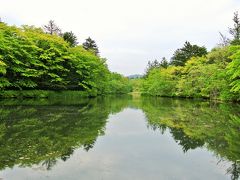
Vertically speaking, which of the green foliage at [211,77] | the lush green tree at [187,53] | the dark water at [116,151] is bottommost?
the dark water at [116,151]

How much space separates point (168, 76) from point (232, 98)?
24464 mm

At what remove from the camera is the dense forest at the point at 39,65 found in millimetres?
37031

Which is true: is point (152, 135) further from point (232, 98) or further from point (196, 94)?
point (196, 94)

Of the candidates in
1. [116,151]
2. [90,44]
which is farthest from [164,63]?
[116,151]

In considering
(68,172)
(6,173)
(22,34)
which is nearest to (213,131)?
(68,172)

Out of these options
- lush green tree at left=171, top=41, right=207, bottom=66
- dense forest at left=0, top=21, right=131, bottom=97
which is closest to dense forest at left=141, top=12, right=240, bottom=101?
lush green tree at left=171, top=41, right=207, bottom=66

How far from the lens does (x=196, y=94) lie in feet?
153

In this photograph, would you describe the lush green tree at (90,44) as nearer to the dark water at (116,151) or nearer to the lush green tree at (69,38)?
the lush green tree at (69,38)

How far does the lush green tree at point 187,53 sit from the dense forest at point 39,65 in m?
16.9

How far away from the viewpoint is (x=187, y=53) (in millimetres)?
60812

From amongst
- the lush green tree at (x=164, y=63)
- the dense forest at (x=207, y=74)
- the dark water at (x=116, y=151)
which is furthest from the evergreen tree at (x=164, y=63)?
the dark water at (x=116, y=151)

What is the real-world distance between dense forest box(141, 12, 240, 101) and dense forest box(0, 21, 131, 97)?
14.4 metres

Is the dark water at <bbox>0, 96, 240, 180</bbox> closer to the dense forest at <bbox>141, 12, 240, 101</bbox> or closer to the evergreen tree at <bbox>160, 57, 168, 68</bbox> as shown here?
the dense forest at <bbox>141, 12, 240, 101</bbox>

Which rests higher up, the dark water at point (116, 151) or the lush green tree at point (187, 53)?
the lush green tree at point (187, 53)
